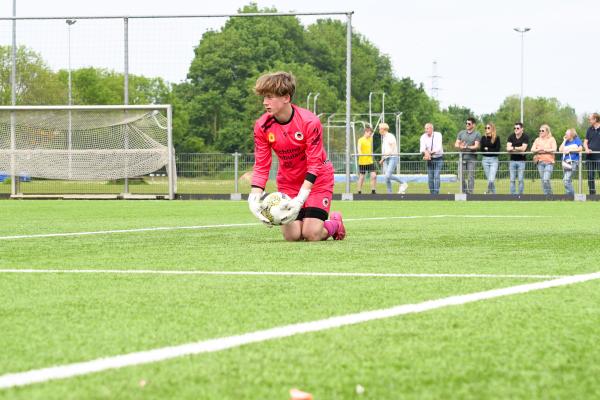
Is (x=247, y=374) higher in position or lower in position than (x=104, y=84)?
lower

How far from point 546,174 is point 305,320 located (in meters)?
19.5

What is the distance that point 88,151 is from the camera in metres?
22.6

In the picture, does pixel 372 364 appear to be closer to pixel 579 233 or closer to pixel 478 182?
pixel 579 233

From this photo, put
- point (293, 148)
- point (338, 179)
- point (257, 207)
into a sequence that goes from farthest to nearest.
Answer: point (338, 179) < point (293, 148) < point (257, 207)

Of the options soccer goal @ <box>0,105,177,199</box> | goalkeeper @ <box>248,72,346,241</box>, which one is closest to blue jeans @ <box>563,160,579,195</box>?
soccer goal @ <box>0,105,177,199</box>

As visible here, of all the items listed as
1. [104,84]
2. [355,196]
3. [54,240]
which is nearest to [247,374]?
[54,240]

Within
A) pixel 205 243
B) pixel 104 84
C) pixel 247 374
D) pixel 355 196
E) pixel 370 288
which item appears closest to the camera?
pixel 247 374

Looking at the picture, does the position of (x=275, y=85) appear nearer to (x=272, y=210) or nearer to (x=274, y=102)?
(x=274, y=102)

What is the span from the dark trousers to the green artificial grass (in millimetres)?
15794

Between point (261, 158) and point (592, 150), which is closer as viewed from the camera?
point (261, 158)

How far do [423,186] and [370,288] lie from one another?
741 inches

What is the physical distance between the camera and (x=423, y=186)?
23516 mm

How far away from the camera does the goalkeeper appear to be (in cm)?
816

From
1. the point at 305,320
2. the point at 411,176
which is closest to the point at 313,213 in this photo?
the point at 305,320
